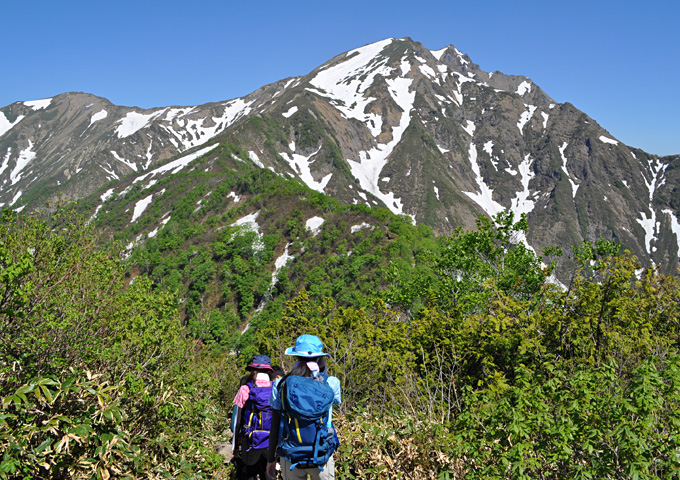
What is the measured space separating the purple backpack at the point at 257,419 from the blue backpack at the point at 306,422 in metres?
0.98

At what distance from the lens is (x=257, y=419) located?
457 cm

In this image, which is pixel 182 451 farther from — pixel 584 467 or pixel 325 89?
pixel 325 89

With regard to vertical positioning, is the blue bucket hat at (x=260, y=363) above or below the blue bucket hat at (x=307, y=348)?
below

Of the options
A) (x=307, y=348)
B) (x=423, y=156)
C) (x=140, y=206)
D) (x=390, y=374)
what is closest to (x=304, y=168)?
(x=423, y=156)

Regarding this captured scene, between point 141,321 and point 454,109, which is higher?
point 454,109

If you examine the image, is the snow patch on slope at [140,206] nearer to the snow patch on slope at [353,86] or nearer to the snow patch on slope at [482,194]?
the snow patch on slope at [353,86]

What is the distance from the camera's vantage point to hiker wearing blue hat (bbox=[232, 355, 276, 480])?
179 inches

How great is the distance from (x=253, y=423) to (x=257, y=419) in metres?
0.07

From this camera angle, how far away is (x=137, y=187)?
97250mm

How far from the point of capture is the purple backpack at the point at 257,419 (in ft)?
14.9

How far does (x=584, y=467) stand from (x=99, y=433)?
4.54 m

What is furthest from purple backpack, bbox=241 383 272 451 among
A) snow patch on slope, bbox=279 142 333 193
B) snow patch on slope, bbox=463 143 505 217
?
snow patch on slope, bbox=463 143 505 217

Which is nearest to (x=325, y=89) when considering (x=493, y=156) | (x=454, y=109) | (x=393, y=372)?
(x=454, y=109)

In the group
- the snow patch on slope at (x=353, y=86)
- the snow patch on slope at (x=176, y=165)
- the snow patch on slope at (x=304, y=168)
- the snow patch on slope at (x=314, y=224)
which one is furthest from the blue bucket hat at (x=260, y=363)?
the snow patch on slope at (x=353, y=86)
